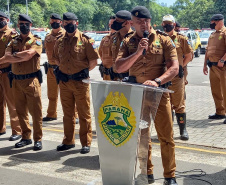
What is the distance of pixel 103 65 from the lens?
769cm

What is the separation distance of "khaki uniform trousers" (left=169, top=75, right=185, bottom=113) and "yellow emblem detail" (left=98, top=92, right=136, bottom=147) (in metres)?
3.00

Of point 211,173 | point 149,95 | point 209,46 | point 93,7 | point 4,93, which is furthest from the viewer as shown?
point 93,7

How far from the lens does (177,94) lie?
7145mm

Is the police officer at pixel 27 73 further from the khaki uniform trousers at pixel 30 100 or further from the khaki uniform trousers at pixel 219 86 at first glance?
the khaki uniform trousers at pixel 219 86

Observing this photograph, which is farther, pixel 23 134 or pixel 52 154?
pixel 23 134

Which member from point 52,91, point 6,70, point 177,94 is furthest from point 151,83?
point 52,91

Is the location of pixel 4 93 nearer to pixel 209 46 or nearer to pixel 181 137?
pixel 181 137

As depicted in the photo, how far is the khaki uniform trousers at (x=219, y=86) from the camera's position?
852cm

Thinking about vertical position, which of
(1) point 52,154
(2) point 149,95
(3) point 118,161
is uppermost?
(2) point 149,95

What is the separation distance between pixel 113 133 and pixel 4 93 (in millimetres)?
3890

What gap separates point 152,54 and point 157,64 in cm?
14

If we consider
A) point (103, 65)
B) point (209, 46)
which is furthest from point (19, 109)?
point (209, 46)

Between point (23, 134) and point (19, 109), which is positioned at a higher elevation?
point (19, 109)

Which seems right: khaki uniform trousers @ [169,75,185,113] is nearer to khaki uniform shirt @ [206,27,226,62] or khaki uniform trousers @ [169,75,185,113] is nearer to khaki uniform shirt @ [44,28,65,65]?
khaki uniform shirt @ [206,27,226,62]
